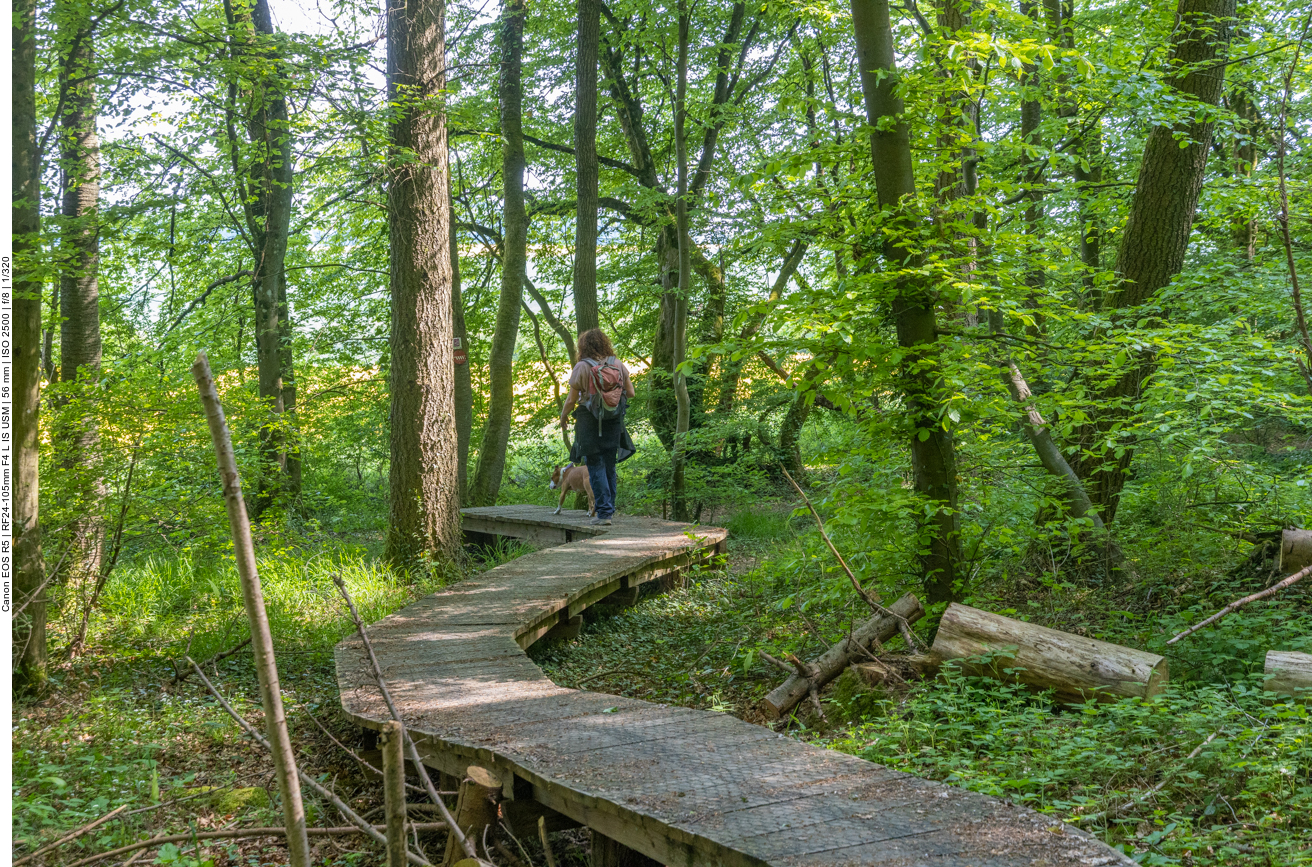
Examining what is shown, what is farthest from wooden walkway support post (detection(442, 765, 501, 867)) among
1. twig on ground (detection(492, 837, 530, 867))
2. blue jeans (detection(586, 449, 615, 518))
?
blue jeans (detection(586, 449, 615, 518))

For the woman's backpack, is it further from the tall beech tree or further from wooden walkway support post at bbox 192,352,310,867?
wooden walkway support post at bbox 192,352,310,867

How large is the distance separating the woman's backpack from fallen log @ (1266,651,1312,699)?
6.06m

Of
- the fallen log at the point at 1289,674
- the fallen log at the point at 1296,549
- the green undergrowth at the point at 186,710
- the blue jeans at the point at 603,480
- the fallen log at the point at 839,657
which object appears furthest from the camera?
the blue jeans at the point at 603,480

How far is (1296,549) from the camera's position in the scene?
4.65m

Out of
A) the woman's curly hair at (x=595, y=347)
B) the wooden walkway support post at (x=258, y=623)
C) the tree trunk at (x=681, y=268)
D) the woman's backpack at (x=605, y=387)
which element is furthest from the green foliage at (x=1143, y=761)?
the tree trunk at (x=681, y=268)

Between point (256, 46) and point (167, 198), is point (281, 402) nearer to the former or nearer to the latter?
point (167, 198)

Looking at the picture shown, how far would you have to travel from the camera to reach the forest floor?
9.89ft

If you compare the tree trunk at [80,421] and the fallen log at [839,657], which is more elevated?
the tree trunk at [80,421]

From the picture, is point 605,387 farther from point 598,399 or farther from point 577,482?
point 577,482

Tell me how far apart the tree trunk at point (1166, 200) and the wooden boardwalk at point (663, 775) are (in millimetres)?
4553

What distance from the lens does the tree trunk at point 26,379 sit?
5055mm

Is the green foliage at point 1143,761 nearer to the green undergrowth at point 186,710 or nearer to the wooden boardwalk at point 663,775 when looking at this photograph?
the wooden boardwalk at point 663,775

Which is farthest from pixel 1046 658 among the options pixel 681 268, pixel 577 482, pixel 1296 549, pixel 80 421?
pixel 681 268

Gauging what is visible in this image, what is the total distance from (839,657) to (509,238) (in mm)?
8984
